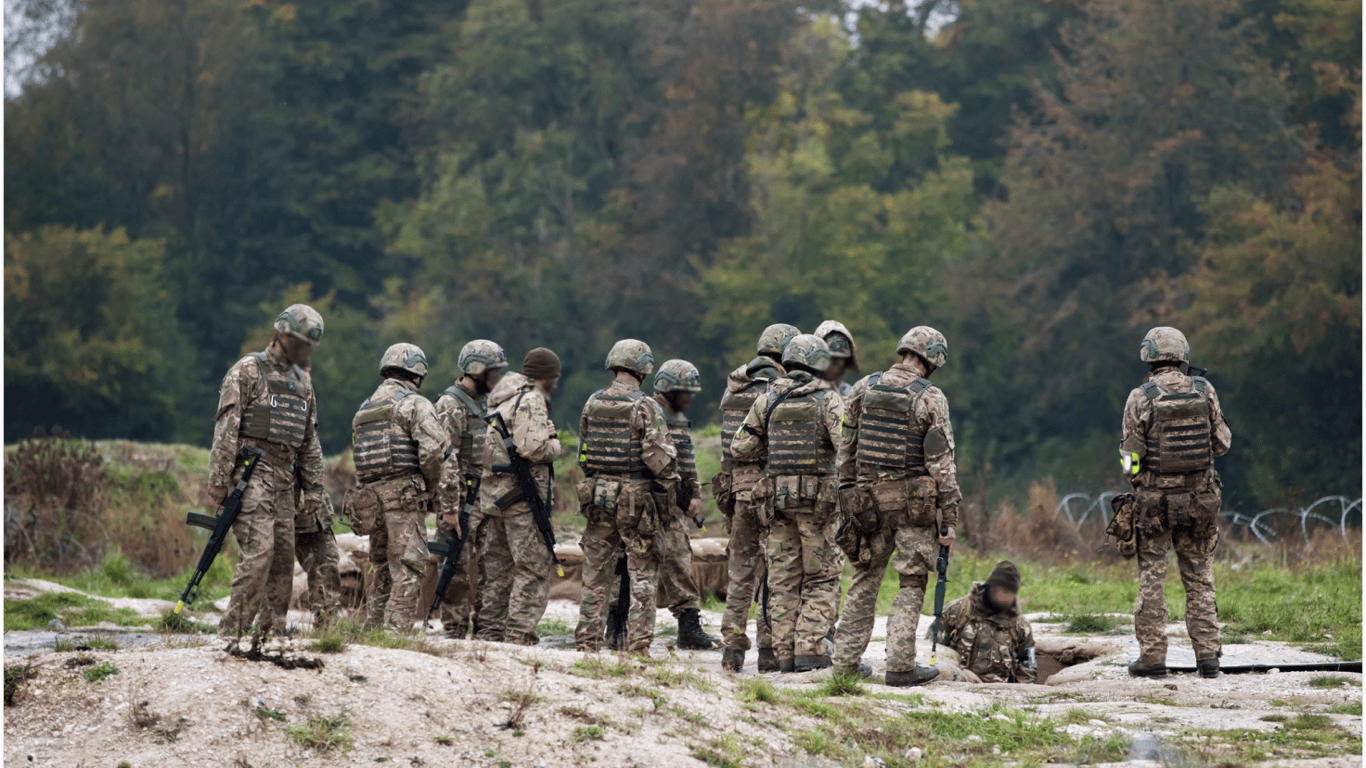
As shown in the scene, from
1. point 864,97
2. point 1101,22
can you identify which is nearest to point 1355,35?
point 1101,22

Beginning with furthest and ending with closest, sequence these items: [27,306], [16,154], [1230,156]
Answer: [16,154]
[27,306]
[1230,156]

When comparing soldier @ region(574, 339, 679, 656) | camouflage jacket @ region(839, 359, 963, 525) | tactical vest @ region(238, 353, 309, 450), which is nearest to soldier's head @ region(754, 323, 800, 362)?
soldier @ region(574, 339, 679, 656)

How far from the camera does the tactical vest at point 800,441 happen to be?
10.3 metres

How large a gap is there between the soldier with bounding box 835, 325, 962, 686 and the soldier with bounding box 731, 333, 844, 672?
164 mm

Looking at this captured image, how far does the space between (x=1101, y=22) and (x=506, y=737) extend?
4045 centimetres

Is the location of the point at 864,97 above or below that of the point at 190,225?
above

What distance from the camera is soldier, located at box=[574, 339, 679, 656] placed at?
35.8 feet

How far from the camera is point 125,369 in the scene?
4528 cm

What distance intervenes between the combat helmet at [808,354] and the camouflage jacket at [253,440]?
3.24 m

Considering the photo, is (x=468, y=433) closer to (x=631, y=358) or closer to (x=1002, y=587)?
(x=631, y=358)

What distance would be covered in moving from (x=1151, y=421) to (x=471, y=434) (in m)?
4.92

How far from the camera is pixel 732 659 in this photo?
1098 centimetres

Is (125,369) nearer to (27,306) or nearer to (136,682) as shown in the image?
(27,306)

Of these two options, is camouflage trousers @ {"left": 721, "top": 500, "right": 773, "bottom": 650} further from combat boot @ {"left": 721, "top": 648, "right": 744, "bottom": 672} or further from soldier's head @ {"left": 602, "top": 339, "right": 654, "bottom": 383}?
soldier's head @ {"left": 602, "top": 339, "right": 654, "bottom": 383}
